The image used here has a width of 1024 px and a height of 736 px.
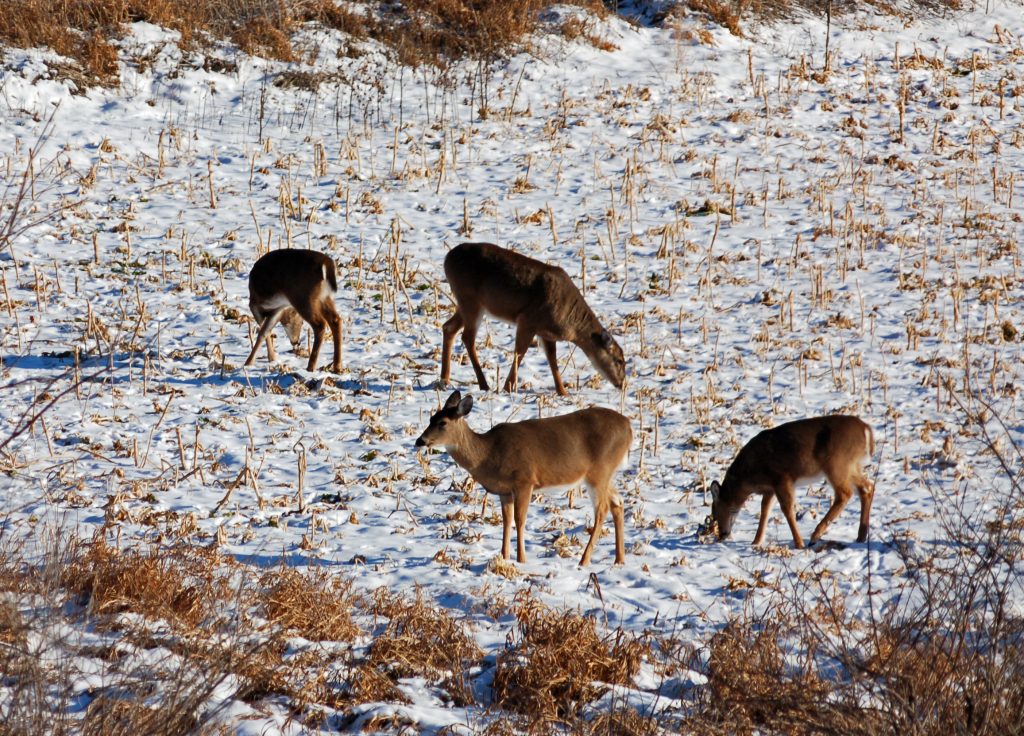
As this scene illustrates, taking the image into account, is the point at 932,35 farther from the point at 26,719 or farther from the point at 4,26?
the point at 26,719

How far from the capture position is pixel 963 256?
15359mm

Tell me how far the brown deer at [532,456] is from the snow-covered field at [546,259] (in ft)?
1.30

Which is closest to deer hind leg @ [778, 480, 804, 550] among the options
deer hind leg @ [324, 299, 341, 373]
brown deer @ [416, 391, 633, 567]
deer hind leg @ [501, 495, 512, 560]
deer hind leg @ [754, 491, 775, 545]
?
deer hind leg @ [754, 491, 775, 545]

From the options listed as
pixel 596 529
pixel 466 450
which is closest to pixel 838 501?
pixel 596 529

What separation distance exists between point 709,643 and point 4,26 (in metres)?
18.5

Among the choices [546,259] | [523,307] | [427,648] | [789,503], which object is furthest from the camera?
[546,259]

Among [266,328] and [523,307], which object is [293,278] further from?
[523,307]

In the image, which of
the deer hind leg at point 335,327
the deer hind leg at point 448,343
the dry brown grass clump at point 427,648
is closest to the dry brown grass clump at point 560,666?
the dry brown grass clump at point 427,648

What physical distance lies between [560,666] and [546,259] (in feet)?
32.7

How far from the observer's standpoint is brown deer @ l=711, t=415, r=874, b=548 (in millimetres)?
9172

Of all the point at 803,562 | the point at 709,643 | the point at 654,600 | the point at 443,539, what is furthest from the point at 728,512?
the point at 709,643

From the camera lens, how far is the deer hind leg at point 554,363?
12422mm

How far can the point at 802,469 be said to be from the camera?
9180mm

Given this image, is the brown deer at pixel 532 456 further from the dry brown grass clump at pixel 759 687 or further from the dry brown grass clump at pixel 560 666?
the dry brown grass clump at pixel 759 687
